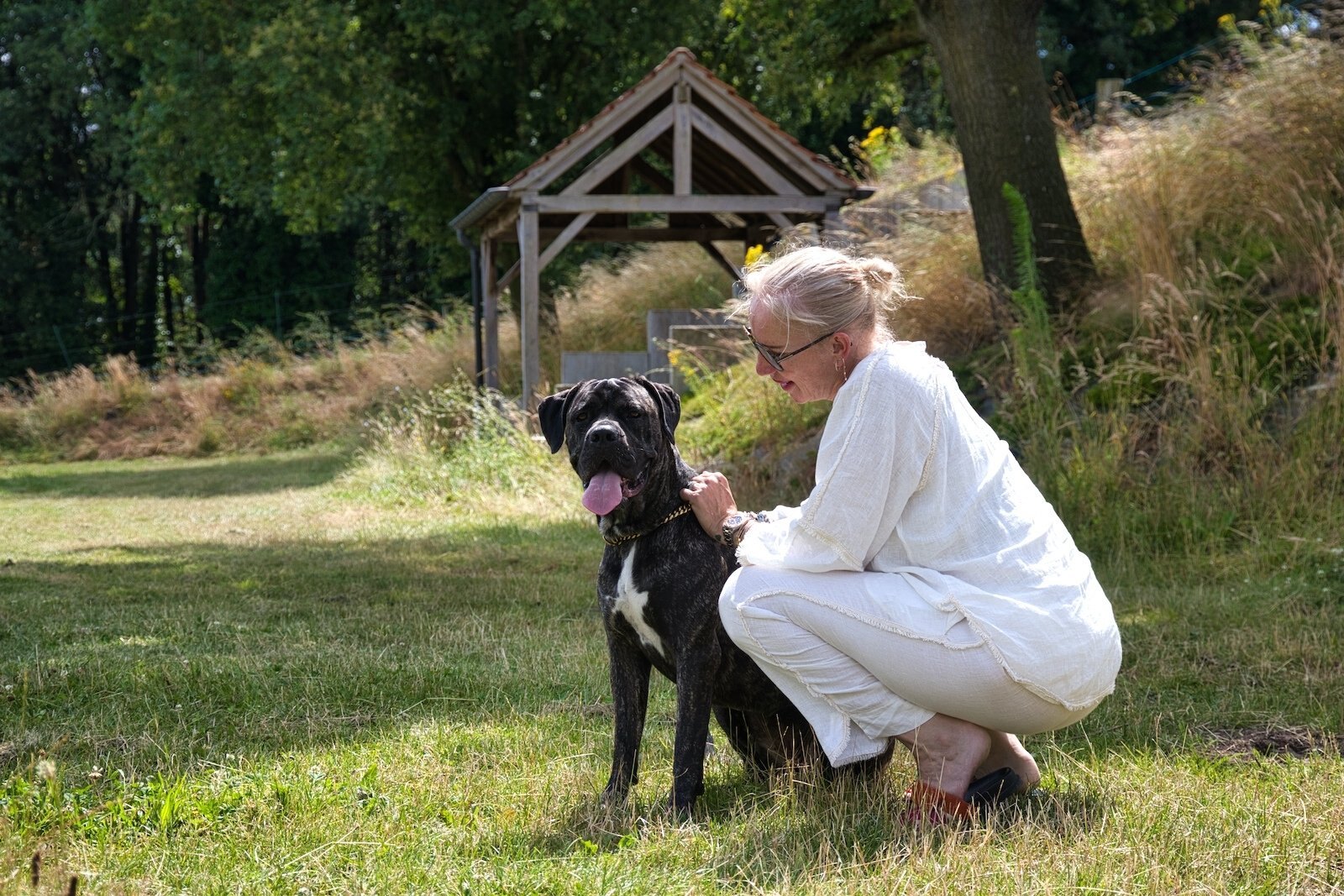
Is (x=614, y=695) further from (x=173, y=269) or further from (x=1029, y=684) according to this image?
(x=173, y=269)

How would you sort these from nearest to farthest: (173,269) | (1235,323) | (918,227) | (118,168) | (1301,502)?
(1301,502), (1235,323), (918,227), (118,168), (173,269)

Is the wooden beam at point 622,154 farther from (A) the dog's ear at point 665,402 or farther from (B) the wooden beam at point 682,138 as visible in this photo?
(A) the dog's ear at point 665,402

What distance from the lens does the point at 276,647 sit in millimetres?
5844

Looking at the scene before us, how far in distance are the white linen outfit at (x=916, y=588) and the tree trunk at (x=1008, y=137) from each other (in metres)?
6.82

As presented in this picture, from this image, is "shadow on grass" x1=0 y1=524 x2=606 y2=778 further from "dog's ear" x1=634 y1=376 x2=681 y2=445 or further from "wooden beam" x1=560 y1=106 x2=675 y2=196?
"wooden beam" x1=560 y1=106 x2=675 y2=196

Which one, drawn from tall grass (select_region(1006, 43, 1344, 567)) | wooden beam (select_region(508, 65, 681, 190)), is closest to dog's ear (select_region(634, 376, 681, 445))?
tall grass (select_region(1006, 43, 1344, 567))

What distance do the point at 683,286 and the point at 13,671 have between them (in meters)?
14.0

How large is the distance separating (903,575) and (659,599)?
65cm

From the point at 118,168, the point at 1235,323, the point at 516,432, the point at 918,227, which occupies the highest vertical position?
the point at 118,168

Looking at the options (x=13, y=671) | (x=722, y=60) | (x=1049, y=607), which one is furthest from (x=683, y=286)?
(x=1049, y=607)

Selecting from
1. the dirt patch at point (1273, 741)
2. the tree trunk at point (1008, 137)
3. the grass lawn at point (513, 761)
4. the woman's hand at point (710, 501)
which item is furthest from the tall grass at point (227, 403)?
the woman's hand at point (710, 501)

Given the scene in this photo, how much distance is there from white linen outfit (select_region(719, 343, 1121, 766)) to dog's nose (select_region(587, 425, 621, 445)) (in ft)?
1.64

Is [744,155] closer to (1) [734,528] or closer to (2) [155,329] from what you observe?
(1) [734,528]

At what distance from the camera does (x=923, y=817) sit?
130 inches
